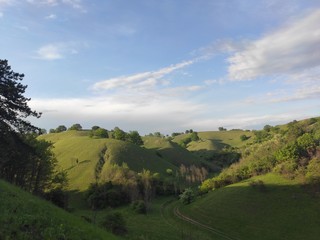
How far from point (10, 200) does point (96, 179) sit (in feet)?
325

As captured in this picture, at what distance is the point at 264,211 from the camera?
69188 mm

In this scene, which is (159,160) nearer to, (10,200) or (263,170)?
(263,170)

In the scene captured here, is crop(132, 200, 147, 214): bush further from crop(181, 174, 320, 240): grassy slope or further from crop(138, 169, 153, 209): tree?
crop(138, 169, 153, 209): tree

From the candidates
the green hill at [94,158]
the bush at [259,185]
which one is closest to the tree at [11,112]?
the bush at [259,185]

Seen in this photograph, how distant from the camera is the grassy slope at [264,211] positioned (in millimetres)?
60969

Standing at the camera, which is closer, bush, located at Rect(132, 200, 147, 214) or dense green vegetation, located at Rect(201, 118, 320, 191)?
dense green vegetation, located at Rect(201, 118, 320, 191)

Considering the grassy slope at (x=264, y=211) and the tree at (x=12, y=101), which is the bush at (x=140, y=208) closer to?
the grassy slope at (x=264, y=211)

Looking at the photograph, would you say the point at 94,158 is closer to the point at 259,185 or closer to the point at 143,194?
the point at 143,194

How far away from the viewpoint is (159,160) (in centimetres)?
15800

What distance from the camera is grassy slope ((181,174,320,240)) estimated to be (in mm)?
60969

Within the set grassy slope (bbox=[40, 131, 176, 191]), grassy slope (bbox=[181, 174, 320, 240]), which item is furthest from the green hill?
grassy slope (bbox=[181, 174, 320, 240])

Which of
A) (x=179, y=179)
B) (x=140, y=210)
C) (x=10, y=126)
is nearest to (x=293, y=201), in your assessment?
(x=140, y=210)

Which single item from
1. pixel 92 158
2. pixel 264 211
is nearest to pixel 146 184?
pixel 92 158

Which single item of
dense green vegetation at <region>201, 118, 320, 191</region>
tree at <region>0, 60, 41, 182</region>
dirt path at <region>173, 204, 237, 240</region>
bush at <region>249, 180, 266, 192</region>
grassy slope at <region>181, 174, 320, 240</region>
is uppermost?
tree at <region>0, 60, 41, 182</region>
